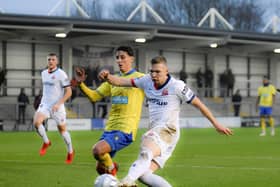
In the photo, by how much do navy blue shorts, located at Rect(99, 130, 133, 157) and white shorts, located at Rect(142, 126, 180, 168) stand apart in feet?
4.90

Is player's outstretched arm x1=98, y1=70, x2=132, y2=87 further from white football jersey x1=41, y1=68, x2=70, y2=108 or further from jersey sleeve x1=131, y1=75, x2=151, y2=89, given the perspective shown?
white football jersey x1=41, y1=68, x2=70, y2=108

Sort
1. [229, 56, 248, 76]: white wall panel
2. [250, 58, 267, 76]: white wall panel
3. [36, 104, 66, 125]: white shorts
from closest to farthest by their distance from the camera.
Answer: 1. [36, 104, 66, 125]: white shorts
2. [229, 56, 248, 76]: white wall panel
3. [250, 58, 267, 76]: white wall panel

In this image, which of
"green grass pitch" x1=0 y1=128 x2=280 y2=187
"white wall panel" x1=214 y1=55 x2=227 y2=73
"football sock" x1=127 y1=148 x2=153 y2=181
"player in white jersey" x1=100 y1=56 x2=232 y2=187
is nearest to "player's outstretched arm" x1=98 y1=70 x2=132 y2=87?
"player in white jersey" x1=100 y1=56 x2=232 y2=187

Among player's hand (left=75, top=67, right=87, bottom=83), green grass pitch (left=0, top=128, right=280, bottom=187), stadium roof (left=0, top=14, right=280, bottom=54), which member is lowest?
green grass pitch (left=0, top=128, right=280, bottom=187)

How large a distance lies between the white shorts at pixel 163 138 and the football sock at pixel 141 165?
292 mm

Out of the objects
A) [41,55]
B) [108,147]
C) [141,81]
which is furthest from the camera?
[41,55]

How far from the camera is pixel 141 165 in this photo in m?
9.34

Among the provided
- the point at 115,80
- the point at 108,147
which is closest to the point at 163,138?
the point at 115,80

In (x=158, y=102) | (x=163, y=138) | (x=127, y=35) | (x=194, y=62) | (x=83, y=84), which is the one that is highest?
(x=127, y=35)

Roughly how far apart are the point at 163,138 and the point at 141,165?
75cm

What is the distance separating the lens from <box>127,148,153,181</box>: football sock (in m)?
9.21

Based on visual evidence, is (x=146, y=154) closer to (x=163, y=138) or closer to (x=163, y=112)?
(x=163, y=138)

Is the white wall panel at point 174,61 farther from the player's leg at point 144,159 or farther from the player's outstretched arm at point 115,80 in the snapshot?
the player's leg at point 144,159

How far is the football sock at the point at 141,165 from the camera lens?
921 cm
